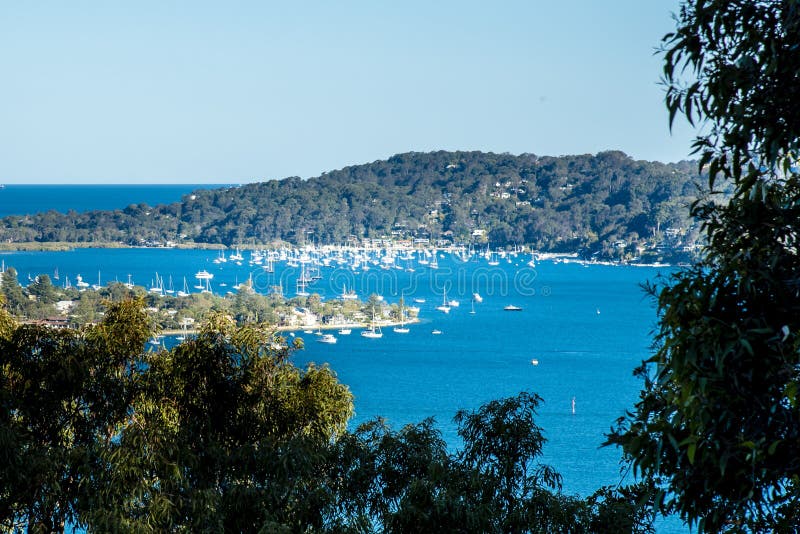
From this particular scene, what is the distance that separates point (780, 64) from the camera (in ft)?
7.66

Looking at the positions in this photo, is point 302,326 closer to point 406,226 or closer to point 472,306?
point 472,306

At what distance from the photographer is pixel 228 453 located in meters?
4.32

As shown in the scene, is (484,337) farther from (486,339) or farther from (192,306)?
(192,306)

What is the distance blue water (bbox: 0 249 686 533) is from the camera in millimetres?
21844

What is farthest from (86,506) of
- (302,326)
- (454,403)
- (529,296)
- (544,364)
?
Result: (529,296)

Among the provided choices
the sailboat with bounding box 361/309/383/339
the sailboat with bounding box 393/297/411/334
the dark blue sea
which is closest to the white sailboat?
the dark blue sea

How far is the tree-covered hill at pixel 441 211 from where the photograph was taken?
70812 millimetres

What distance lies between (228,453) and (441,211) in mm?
76569

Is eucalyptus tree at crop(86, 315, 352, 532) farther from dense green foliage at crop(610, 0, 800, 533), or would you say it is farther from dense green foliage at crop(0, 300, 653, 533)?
dense green foliage at crop(610, 0, 800, 533)

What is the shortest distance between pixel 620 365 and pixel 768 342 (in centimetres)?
2858

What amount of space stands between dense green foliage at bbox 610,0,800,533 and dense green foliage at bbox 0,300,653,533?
2.63ft

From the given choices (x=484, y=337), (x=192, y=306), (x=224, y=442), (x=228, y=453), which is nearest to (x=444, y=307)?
(x=484, y=337)

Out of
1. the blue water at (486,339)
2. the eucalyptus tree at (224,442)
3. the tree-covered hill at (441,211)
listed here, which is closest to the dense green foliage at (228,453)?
the eucalyptus tree at (224,442)

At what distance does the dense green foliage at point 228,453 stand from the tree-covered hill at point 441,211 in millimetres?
61840
